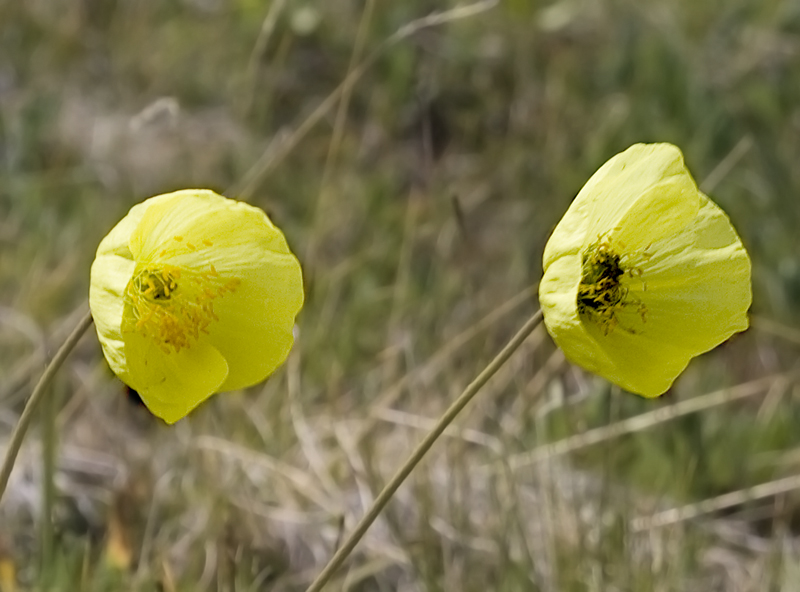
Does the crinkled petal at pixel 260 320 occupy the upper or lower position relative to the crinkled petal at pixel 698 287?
lower

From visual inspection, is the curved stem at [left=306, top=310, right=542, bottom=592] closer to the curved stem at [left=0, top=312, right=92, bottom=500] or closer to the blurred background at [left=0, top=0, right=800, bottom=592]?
the curved stem at [left=0, top=312, right=92, bottom=500]

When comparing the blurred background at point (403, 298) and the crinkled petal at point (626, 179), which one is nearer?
the crinkled petal at point (626, 179)

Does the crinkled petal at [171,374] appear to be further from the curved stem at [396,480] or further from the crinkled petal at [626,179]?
the crinkled petal at [626,179]

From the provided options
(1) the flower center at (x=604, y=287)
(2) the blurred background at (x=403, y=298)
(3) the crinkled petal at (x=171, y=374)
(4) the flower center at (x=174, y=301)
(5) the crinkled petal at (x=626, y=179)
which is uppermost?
(5) the crinkled petal at (x=626, y=179)

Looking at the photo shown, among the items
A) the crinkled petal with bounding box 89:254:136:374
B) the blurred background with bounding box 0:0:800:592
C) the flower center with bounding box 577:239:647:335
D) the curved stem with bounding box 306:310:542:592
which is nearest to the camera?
the curved stem with bounding box 306:310:542:592

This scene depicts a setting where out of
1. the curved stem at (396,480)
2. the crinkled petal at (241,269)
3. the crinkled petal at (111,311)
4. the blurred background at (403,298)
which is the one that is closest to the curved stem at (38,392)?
the crinkled petal at (111,311)

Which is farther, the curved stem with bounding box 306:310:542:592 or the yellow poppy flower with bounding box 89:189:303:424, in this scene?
the yellow poppy flower with bounding box 89:189:303:424

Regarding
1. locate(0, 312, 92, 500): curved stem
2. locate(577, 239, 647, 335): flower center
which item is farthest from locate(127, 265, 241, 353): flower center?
locate(577, 239, 647, 335): flower center

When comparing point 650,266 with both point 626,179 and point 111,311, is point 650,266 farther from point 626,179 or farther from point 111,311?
point 111,311
